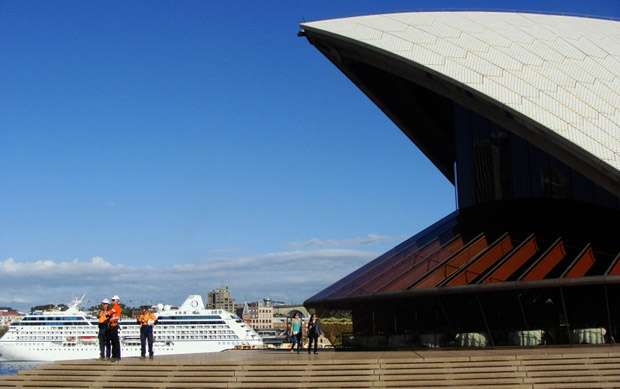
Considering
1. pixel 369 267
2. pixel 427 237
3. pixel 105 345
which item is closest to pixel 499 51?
pixel 427 237

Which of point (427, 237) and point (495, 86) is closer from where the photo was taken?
point (495, 86)

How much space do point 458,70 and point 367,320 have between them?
28.7 feet

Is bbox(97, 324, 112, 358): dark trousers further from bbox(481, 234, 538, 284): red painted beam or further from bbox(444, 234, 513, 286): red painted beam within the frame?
bbox(481, 234, 538, 284): red painted beam

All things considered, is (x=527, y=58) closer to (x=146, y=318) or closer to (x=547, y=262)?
(x=547, y=262)

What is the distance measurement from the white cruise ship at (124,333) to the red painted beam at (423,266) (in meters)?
64.1

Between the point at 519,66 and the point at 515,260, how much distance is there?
6.64 meters

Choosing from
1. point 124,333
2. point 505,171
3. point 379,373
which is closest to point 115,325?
point 379,373

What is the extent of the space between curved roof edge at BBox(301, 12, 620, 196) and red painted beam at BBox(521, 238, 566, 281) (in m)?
2.42

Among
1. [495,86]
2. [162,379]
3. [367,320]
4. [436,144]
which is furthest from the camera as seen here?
[436,144]

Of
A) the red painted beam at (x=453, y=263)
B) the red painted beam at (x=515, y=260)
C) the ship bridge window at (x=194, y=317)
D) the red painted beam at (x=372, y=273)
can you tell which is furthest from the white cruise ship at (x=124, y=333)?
the red painted beam at (x=515, y=260)

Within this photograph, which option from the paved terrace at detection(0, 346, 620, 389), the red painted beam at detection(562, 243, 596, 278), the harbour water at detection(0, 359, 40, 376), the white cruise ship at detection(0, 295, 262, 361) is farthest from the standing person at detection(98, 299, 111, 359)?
the white cruise ship at detection(0, 295, 262, 361)

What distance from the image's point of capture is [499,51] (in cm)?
2569

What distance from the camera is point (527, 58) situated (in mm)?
25391

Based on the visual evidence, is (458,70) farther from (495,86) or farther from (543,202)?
(543,202)
